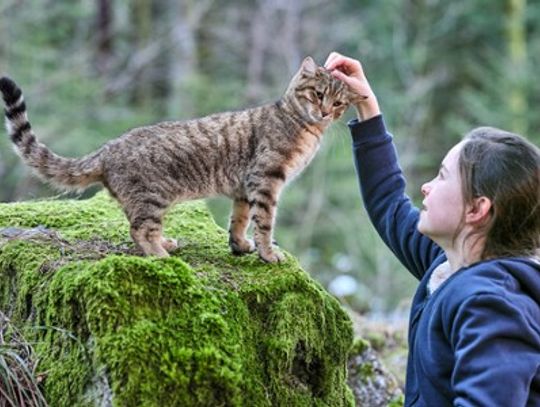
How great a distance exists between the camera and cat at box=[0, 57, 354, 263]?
11.9 feet

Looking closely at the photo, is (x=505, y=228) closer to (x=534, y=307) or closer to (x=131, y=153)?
(x=534, y=307)

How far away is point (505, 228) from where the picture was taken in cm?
251

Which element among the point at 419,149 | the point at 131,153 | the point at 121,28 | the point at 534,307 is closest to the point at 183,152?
the point at 131,153

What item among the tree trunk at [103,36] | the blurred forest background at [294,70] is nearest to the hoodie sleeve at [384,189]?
the blurred forest background at [294,70]

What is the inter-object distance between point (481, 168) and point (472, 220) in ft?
0.55

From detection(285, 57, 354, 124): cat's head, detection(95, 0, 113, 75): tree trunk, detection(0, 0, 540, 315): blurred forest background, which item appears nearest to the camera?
detection(285, 57, 354, 124): cat's head

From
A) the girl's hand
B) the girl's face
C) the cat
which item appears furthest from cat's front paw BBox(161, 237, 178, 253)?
the girl's face

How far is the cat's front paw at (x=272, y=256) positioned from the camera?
3582mm

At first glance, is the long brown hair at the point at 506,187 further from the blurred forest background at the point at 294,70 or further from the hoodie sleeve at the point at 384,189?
the blurred forest background at the point at 294,70

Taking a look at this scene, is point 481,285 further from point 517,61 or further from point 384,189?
point 517,61

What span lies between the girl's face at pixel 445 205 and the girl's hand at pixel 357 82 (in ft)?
3.05

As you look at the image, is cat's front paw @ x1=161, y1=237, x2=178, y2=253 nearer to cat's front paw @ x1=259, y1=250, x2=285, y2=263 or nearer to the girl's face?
cat's front paw @ x1=259, y1=250, x2=285, y2=263

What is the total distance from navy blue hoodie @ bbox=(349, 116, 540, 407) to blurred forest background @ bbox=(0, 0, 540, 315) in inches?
329

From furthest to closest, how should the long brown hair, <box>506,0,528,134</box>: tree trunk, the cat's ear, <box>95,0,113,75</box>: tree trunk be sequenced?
<box>506,0,528,134</box>: tree trunk, <box>95,0,113,75</box>: tree trunk, the cat's ear, the long brown hair
